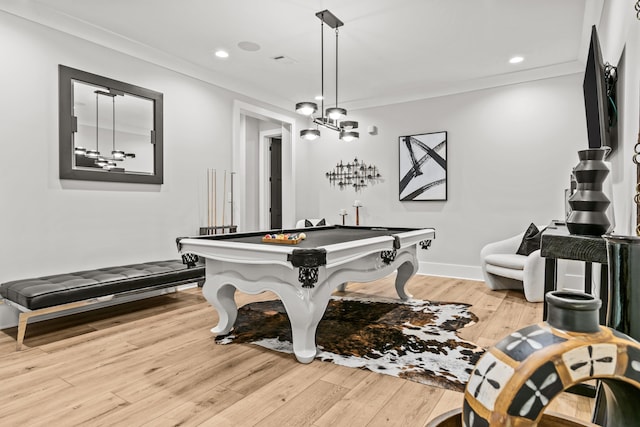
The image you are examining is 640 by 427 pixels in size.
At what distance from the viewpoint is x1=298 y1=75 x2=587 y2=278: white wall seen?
15.6ft

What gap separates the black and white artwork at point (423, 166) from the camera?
5.54 meters

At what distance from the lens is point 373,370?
2348 millimetres

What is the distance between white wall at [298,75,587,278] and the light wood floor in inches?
86.7

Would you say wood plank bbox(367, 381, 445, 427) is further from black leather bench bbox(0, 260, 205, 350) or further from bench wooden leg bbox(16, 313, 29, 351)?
bench wooden leg bbox(16, 313, 29, 351)

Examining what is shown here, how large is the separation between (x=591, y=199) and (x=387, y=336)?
174cm

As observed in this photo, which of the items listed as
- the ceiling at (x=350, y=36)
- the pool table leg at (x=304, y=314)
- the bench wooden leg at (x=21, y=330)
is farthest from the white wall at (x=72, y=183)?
the pool table leg at (x=304, y=314)

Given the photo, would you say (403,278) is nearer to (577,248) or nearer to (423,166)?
(423,166)

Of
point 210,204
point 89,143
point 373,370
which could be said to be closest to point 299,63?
point 210,204

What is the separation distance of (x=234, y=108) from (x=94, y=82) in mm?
1857

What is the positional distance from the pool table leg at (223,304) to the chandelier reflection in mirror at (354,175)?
3712mm

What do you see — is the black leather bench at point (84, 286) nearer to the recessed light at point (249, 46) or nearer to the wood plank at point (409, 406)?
the wood plank at point (409, 406)

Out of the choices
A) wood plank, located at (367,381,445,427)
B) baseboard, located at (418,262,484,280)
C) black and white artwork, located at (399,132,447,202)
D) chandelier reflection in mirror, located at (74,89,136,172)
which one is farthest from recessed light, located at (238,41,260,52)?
baseboard, located at (418,262,484,280)

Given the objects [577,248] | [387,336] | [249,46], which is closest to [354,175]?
[249,46]

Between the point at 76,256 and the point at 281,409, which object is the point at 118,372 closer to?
the point at 281,409
